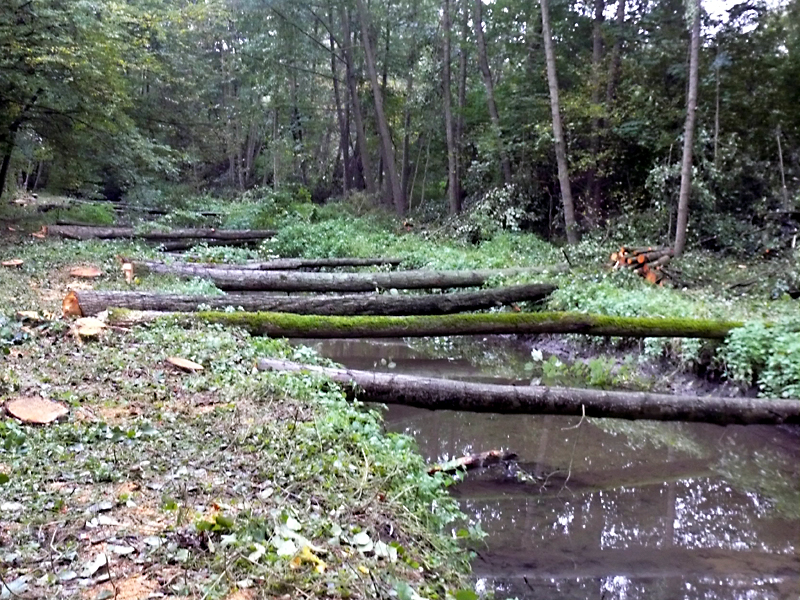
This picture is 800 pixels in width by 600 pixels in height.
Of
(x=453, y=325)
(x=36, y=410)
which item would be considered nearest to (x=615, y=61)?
(x=453, y=325)

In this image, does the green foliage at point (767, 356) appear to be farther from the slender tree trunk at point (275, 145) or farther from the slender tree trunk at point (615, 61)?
the slender tree trunk at point (275, 145)

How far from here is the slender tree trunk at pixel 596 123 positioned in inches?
657

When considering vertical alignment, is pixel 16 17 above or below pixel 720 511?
above

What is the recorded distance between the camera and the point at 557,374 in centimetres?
959

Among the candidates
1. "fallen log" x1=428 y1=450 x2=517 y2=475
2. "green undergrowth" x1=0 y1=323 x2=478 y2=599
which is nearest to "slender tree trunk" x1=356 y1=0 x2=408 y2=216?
"fallen log" x1=428 y1=450 x2=517 y2=475

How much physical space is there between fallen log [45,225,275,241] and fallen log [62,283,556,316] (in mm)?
9995

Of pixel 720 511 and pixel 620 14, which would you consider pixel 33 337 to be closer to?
pixel 720 511

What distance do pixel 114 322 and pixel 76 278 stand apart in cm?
447

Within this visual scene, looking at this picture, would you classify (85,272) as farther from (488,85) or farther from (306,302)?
(488,85)

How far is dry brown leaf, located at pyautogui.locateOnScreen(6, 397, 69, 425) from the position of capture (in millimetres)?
4512

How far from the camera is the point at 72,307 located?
8.07 m

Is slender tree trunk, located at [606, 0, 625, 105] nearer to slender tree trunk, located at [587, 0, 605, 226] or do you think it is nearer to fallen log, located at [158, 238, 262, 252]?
slender tree trunk, located at [587, 0, 605, 226]

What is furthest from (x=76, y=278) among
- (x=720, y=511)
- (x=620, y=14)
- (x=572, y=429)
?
(x=620, y=14)

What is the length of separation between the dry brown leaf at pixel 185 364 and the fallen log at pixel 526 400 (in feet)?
2.26
